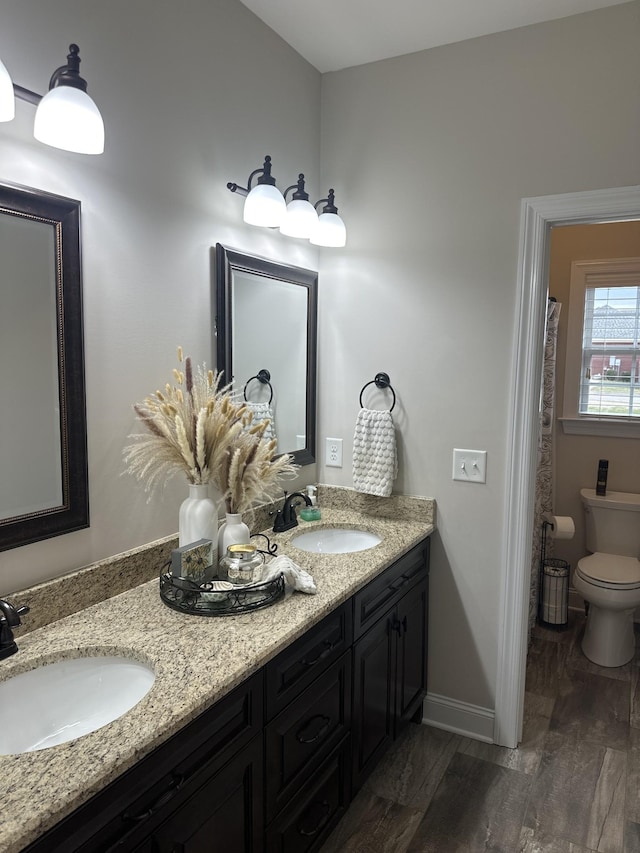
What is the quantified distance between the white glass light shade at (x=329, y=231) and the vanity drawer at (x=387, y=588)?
3.92 feet

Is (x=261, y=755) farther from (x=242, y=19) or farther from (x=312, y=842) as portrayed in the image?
(x=242, y=19)

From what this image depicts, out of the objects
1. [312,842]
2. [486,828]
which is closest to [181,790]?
[312,842]

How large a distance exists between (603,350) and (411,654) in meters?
2.19

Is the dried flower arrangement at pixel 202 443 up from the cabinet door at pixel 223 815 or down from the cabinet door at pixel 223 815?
up

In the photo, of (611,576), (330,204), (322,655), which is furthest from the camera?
(611,576)

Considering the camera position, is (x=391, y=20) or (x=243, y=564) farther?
(x=391, y=20)

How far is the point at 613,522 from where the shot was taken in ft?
11.1

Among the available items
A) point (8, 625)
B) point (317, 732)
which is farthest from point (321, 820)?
point (8, 625)

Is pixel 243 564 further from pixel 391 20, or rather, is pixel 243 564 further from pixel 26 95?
pixel 391 20

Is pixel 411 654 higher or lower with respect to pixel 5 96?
lower

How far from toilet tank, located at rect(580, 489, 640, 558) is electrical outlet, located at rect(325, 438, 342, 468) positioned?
164 centimetres

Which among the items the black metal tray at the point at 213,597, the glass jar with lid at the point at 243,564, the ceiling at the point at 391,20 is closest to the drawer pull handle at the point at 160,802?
the black metal tray at the point at 213,597

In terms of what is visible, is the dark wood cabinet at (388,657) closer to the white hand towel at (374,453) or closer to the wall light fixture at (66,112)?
the white hand towel at (374,453)

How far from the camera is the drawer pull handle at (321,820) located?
166 centimetres
